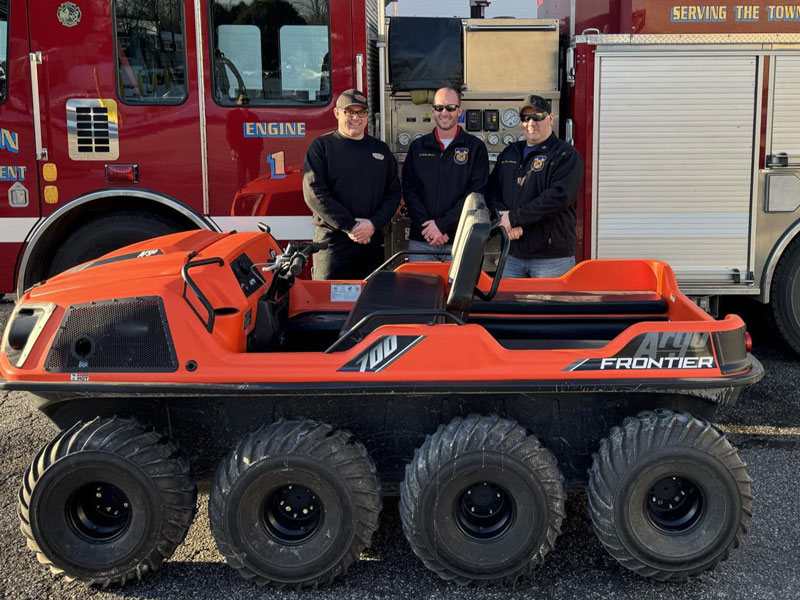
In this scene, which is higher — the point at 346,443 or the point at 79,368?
the point at 79,368

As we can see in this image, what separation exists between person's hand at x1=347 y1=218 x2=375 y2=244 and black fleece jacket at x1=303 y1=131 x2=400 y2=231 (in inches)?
1.4

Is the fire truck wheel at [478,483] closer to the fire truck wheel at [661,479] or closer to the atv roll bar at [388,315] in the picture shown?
the fire truck wheel at [661,479]

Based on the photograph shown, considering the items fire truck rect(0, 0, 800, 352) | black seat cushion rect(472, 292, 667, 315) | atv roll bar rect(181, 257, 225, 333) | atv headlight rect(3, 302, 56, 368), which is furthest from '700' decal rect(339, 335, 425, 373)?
fire truck rect(0, 0, 800, 352)

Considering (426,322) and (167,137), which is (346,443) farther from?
(167,137)

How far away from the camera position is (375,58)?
5.64 metres

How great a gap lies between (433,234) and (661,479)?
2332mm

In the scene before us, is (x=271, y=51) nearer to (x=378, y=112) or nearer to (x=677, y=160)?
(x=378, y=112)

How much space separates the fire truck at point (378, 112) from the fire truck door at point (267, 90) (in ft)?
0.04

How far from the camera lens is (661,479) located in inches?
119

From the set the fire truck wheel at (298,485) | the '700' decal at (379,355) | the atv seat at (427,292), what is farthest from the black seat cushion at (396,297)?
the fire truck wheel at (298,485)

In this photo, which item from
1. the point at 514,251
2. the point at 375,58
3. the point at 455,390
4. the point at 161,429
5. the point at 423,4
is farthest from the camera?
the point at 423,4

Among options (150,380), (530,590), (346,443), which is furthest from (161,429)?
(530,590)

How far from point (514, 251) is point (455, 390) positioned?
2232 millimetres

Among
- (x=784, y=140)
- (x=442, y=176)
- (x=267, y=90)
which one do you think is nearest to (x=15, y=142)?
(x=267, y=90)
